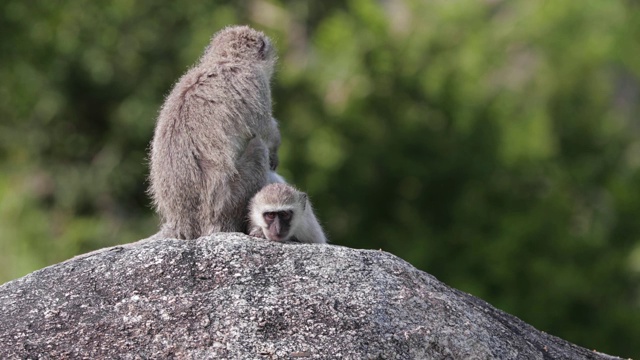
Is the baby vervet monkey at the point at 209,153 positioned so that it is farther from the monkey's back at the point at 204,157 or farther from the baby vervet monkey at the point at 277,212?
the baby vervet monkey at the point at 277,212

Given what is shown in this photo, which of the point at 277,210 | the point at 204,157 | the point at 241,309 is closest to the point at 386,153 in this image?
the point at 204,157

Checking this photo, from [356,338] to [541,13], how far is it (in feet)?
80.8

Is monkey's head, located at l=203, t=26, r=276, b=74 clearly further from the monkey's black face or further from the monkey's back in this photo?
the monkey's black face

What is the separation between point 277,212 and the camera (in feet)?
28.5

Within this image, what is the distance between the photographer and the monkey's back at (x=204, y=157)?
8.94m

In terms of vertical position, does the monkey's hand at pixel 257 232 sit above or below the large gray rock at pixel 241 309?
above

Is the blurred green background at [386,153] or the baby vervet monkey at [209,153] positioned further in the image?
the blurred green background at [386,153]

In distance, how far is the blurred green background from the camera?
82.5ft

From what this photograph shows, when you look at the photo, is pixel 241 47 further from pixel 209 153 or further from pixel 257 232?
pixel 257 232

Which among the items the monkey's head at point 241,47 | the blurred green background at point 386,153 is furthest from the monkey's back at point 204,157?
the blurred green background at point 386,153

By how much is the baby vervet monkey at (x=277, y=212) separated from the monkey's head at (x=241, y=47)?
1.39m

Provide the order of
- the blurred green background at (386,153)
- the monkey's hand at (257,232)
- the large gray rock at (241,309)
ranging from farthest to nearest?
the blurred green background at (386,153), the monkey's hand at (257,232), the large gray rock at (241,309)

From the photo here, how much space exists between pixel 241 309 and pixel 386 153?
63.6 feet

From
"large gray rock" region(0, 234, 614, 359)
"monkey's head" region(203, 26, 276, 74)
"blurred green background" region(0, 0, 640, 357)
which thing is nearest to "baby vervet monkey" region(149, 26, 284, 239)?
"monkey's head" region(203, 26, 276, 74)
